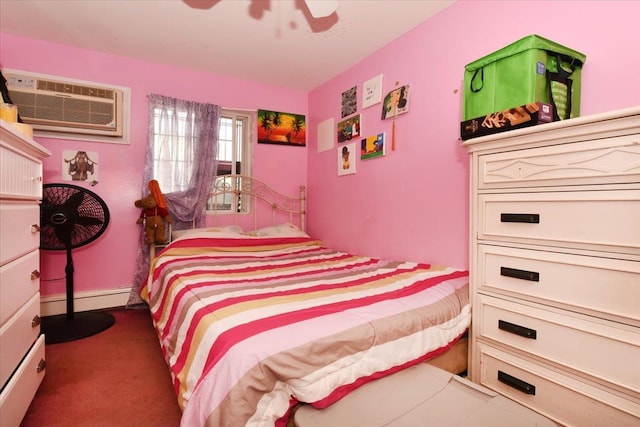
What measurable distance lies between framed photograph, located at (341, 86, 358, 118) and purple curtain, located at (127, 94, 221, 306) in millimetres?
1269

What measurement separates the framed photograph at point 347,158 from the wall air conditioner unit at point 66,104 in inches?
79.9

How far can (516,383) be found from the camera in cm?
132

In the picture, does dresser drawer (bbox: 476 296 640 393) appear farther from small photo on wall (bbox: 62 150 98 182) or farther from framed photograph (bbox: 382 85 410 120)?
small photo on wall (bbox: 62 150 98 182)

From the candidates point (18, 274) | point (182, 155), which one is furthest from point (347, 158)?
point (18, 274)

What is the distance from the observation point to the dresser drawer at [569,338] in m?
1.04

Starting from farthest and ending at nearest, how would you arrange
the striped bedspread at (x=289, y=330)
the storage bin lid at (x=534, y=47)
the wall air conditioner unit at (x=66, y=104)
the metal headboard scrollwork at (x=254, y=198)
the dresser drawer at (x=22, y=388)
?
the metal headboard scrollwork at (x=254, y=198)
the wall air conditioner unit at (x=66, y=104)
the storage bin lid at (x=534, y=47)
the dresser drawer at (x=22, y=388)
the striped bedspread at (x=289, y=330)

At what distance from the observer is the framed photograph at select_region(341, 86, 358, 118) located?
3.03 meters

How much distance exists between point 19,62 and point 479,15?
3496 mm

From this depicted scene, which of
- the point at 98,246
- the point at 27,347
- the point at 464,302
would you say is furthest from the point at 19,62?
the point at 464,302

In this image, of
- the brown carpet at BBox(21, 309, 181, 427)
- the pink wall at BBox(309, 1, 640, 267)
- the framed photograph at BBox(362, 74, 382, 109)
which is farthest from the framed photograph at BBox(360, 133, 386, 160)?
the brown carpet at BBox(21, 309, 181, 427)

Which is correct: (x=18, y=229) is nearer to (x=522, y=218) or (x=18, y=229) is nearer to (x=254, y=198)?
(x=522, y=218)

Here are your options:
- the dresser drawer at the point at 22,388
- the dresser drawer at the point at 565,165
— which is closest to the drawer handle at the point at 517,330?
the dresser drawer at the point at 565,165

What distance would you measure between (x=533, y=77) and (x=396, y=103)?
1.21m

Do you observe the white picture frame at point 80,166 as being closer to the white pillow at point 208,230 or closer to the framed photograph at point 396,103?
the white pillow at point 208,230
